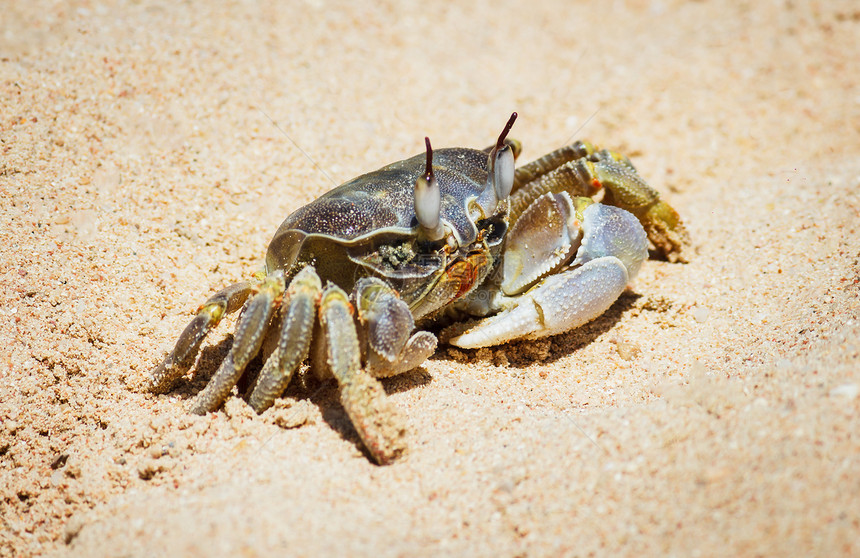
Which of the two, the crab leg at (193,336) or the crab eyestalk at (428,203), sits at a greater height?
the crab eyestalk at (428,203)

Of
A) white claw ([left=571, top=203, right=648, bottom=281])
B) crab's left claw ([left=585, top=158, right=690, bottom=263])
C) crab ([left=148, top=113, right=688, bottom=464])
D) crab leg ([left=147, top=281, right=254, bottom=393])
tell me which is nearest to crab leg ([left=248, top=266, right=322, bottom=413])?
crab ([left=148, top=113, right=688, bottom=464])

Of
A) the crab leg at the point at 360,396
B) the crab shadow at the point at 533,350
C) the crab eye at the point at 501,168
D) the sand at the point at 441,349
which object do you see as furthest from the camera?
the crab shadow at the point at 533,350

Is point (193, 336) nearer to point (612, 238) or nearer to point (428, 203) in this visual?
point (428, 203)

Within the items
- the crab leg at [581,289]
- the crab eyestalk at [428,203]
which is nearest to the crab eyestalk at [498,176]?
the crab eyestalk at [428,203]

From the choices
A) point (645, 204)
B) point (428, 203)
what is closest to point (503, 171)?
point (428, 203)

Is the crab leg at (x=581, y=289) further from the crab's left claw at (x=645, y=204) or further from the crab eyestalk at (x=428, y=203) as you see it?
the crab eyestalk at (x=428, y=203)

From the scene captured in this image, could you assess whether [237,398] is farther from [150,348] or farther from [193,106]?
[193,106]
